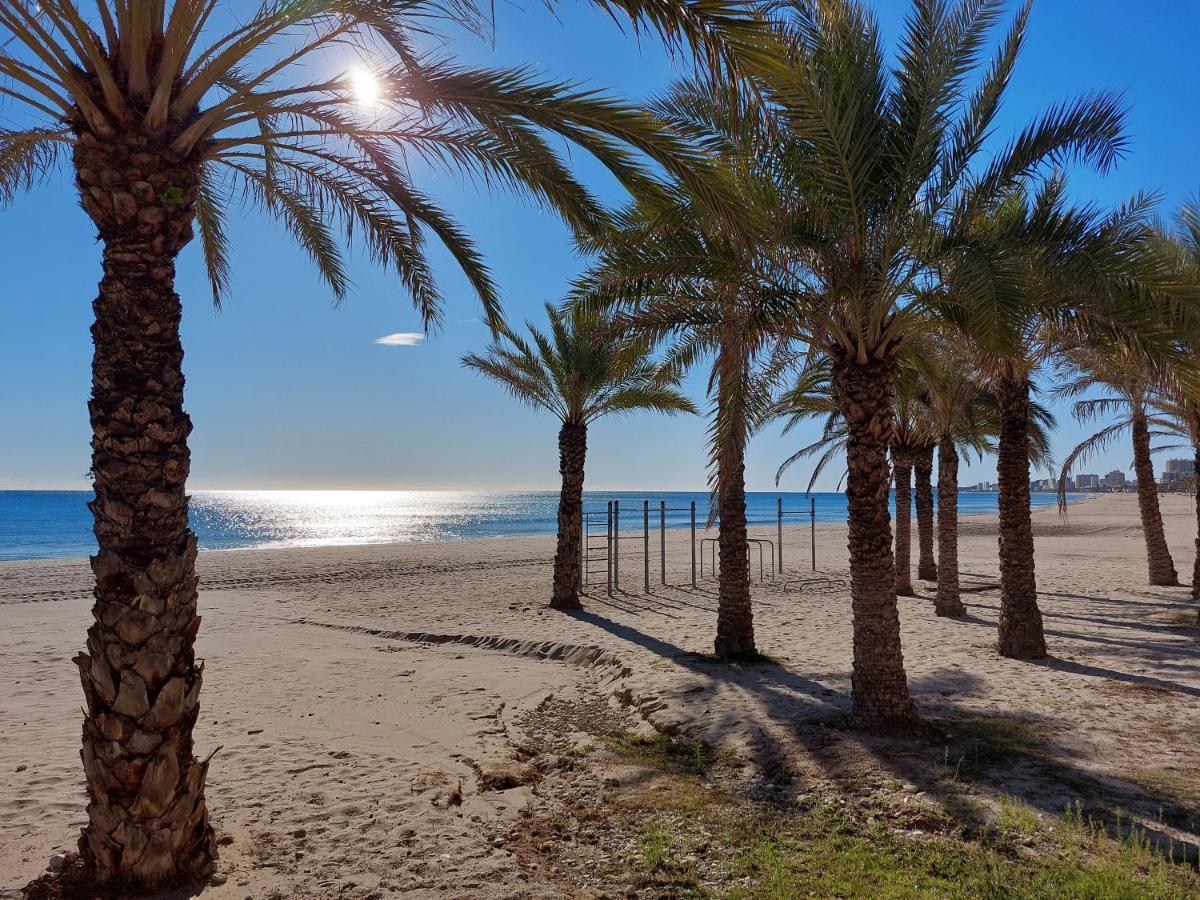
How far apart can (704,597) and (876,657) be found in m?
10.5

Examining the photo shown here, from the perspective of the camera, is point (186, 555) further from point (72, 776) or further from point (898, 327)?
point (898, 327)

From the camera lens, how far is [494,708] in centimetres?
805

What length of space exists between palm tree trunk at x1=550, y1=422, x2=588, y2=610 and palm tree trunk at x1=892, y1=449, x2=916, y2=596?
21.8 feet

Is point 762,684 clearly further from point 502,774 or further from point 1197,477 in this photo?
point 1197,477

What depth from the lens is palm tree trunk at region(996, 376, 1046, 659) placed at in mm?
9586

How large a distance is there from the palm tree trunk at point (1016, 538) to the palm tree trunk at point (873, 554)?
3.93 m

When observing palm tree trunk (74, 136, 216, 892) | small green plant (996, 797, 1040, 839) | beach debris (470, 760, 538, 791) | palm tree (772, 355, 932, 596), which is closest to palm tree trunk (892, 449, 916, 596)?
palm tree (772, 355, 932, 596)

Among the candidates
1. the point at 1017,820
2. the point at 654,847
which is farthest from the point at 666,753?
the point at 1017,820

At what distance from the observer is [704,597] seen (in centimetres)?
1694

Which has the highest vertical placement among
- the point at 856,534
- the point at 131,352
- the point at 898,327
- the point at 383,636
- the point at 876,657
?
the point at 898,327

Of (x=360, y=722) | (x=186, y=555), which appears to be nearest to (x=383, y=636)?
(x=360, y=722)

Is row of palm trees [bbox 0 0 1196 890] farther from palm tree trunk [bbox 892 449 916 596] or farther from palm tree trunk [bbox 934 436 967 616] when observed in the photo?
palm tree trunk [bbox 892 449 916 596]

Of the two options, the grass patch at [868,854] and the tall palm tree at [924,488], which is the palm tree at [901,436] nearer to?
the tall palm tree at [924,488]

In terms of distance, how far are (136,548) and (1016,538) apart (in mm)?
9831
